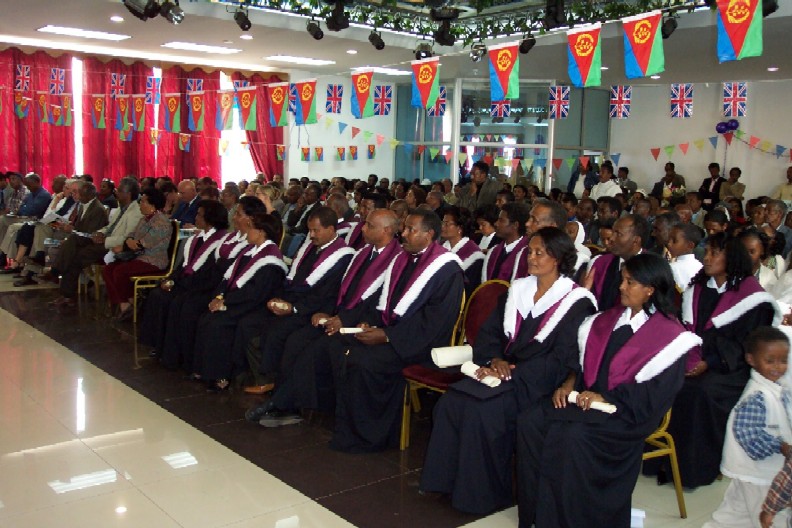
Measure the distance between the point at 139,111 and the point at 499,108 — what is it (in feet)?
23.4

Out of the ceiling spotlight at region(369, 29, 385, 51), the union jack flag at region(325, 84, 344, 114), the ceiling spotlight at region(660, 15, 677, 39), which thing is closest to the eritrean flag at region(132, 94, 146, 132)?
the union jack flag at region(325, 84, 344, 114)

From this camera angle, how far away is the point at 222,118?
1376cm

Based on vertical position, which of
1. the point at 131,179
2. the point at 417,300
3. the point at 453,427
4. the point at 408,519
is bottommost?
the point at 408,519

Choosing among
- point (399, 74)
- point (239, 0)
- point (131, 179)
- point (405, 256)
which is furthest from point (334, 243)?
point (399, 74)

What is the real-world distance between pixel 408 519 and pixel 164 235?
4.79m

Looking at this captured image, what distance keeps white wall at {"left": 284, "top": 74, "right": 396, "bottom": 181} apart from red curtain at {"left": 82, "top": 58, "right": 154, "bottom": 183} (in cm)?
313

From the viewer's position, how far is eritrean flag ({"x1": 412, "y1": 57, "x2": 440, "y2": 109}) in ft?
31.0

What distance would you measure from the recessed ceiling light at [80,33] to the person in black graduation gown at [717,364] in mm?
10981

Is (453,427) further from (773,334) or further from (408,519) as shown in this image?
(773,334)

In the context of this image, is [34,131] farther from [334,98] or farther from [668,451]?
[668,451]

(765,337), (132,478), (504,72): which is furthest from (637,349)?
(504,72)

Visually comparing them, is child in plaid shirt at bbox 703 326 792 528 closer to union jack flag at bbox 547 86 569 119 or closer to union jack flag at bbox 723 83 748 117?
union jack flag at bbox 547 86 569 119

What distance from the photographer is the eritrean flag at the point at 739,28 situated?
240 inches

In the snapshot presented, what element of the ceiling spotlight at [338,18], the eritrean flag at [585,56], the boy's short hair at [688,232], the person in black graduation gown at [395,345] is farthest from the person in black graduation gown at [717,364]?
the ceiling spotlight at [338,18]
